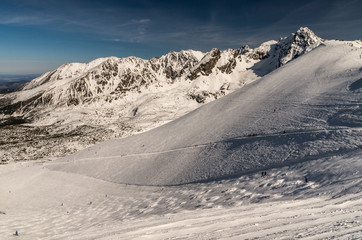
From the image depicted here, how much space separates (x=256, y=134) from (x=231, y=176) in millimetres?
10325

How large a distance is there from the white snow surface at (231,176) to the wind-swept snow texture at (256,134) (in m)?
0.21

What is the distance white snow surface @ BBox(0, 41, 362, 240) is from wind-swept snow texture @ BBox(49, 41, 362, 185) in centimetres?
21

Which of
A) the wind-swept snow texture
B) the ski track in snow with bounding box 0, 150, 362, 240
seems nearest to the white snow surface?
the ski track in snow with bounding box 0, 150, 362, 240

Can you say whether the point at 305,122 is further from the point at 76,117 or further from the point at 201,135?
the point at 76,117

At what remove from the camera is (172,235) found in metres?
10.9

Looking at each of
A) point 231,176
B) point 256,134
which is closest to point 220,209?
point 231,176

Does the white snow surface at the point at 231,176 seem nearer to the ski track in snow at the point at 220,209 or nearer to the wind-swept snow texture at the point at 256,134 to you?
the ski track in snow at the point at 220,209

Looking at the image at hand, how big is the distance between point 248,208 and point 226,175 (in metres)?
9.69

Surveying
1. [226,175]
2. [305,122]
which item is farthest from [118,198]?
[305,122]

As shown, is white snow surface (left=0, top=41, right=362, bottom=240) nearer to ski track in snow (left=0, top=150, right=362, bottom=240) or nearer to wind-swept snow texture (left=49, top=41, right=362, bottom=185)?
ski track in snow (left=0, top=150, right=362, bottom=240)

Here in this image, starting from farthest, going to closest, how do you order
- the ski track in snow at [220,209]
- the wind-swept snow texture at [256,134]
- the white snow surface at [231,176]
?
the wind-swept snow texture at [256,134] < the white snow surface at [231,176] < the ski track in snow at [220,209]

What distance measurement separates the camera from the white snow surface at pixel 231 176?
11.3 m

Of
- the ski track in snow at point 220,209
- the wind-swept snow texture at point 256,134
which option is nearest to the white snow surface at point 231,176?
the ski track in snow at point 220,209

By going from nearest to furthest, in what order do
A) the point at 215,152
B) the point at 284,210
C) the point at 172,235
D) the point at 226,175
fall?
the point at 172,235 → the point at 284,210 → the point at 226,175 → the point at 215,152
